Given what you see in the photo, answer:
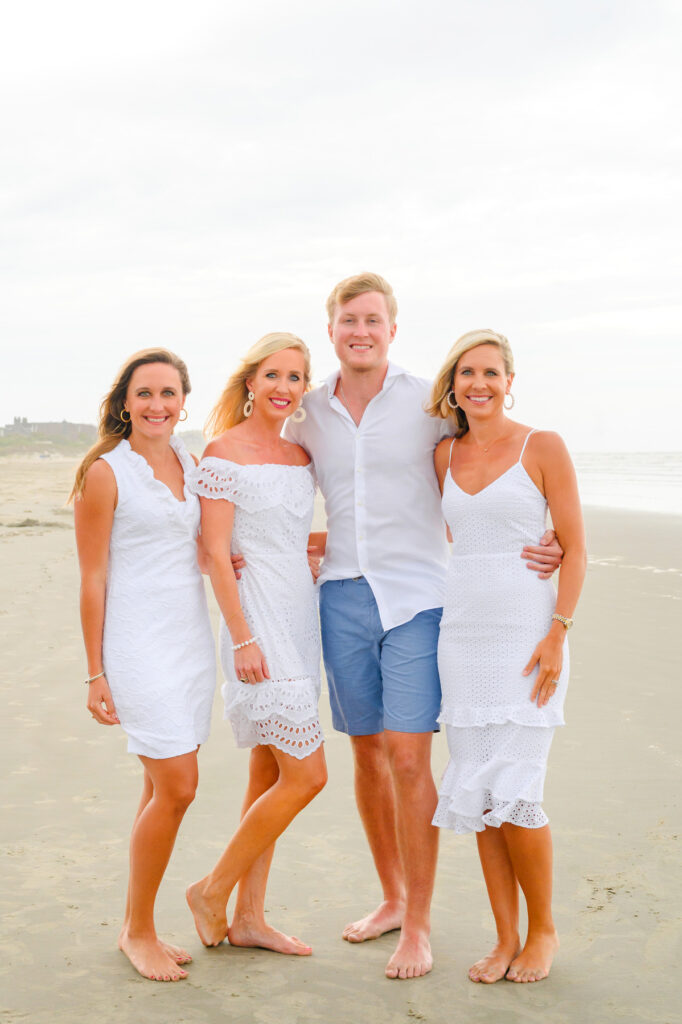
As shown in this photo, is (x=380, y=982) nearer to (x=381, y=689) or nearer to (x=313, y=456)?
(x=381, y=689)

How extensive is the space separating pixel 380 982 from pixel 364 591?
1291 millimetres

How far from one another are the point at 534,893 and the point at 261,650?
3.95ft

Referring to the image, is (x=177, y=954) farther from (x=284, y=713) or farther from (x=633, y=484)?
(x=633, y=484)

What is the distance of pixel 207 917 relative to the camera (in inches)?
135

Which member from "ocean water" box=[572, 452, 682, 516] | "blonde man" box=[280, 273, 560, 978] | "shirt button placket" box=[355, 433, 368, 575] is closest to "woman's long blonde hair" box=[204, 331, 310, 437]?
"blonde man" box=[280, 273, 560, 978]

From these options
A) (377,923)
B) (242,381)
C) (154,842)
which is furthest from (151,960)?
(242,381)

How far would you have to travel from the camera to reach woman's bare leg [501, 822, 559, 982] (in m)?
3.20

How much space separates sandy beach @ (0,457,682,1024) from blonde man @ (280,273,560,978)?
1.08ft

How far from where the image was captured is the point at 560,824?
176 inches

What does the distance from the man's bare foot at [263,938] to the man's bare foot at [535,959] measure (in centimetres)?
70

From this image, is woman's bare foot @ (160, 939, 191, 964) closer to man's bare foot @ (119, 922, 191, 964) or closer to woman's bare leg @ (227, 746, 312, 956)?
man's bare foot @ (119, 922, 191, 964)

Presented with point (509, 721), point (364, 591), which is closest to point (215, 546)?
point (364, 591)

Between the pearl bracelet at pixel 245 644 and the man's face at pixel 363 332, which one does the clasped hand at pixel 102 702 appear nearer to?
the pearl bracelet at pixel 245 644

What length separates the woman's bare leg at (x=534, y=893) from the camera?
126 inches
